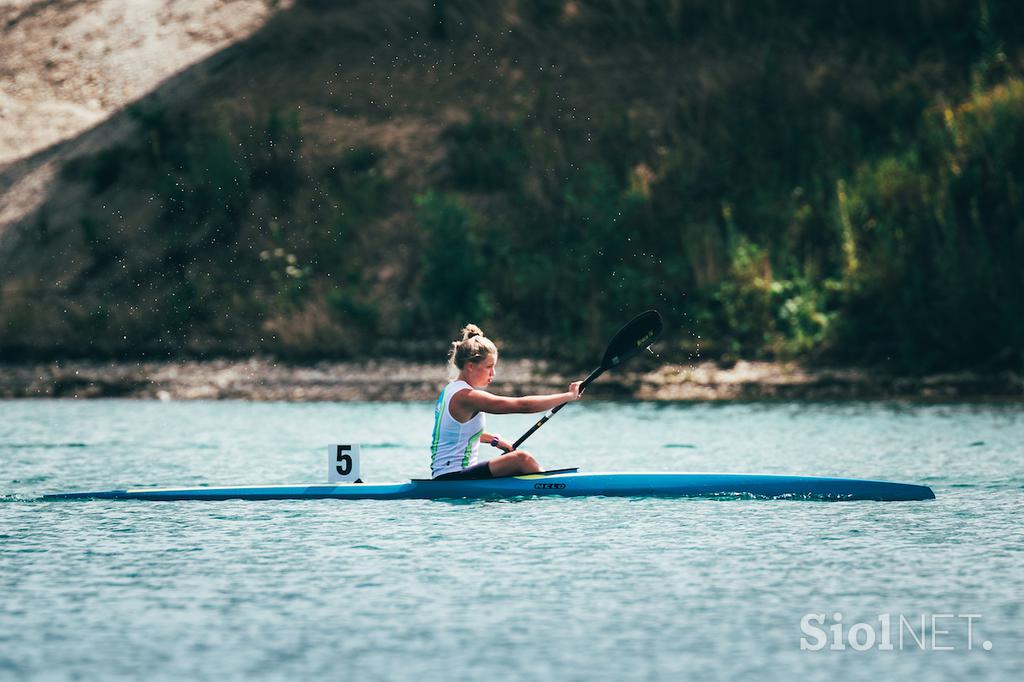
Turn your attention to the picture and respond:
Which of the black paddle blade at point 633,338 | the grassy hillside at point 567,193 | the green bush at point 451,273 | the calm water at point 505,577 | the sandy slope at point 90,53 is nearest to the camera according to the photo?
the calm water at point 505,577

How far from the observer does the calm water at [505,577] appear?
6.71 m

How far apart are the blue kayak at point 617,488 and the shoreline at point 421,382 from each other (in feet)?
36.4

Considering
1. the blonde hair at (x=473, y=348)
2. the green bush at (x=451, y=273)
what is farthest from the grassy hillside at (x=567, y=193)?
the blonde hair at (x=473, y=348)

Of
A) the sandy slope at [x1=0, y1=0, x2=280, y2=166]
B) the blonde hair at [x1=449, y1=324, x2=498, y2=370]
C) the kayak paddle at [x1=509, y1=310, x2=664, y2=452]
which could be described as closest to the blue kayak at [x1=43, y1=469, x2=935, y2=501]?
the blonde hair at [x1=449, y1=324, x2=498, y2=370]

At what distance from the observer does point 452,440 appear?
38.8ft

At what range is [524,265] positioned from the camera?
2742 cm

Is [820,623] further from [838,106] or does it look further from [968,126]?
[838,106]

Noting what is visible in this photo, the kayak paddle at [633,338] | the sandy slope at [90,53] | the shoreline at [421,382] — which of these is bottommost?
the kayak paddle at [633,338]

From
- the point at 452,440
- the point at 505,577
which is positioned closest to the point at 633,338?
the point at 452,440

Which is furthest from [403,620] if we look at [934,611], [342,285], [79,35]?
[79,35]

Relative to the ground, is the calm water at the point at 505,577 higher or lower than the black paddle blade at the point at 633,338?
lower

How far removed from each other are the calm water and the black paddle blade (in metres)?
1.73

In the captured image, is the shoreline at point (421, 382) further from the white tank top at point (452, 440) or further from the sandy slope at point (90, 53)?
the white tank top at point (452, 440)

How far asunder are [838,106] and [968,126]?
3953 mm
